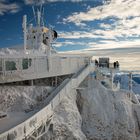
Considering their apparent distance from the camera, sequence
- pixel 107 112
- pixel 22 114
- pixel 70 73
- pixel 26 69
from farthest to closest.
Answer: pixel 70 73
pixel 107 112
pixel 26 69
pixel 22 114

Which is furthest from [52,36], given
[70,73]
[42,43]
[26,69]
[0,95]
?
[0,95]

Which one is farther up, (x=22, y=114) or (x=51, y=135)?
(x=22, y=114)

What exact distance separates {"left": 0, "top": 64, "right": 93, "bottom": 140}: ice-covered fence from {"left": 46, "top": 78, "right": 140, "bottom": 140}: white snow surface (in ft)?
2.86

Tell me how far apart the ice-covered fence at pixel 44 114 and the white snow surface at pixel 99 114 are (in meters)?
0.87

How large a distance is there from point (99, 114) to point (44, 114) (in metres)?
11.2

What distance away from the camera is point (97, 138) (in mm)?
31219

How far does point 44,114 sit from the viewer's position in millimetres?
23375

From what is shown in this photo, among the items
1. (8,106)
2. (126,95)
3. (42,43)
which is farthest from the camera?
(42,43)

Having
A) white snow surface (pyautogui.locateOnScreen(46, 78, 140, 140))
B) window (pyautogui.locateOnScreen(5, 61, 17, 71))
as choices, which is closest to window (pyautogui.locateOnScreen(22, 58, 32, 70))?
window (pyautogui.locateOnScreen(5, 61, 17, 71))

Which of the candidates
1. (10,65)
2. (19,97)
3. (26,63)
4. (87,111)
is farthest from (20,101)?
(87,111)

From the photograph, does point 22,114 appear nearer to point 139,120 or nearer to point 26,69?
point 26,69

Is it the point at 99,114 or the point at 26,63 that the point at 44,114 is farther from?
the point at 99,114

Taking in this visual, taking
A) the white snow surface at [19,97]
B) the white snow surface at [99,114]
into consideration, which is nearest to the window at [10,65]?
the white snow surface at [19,97]

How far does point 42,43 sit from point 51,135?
2161 centimetres
